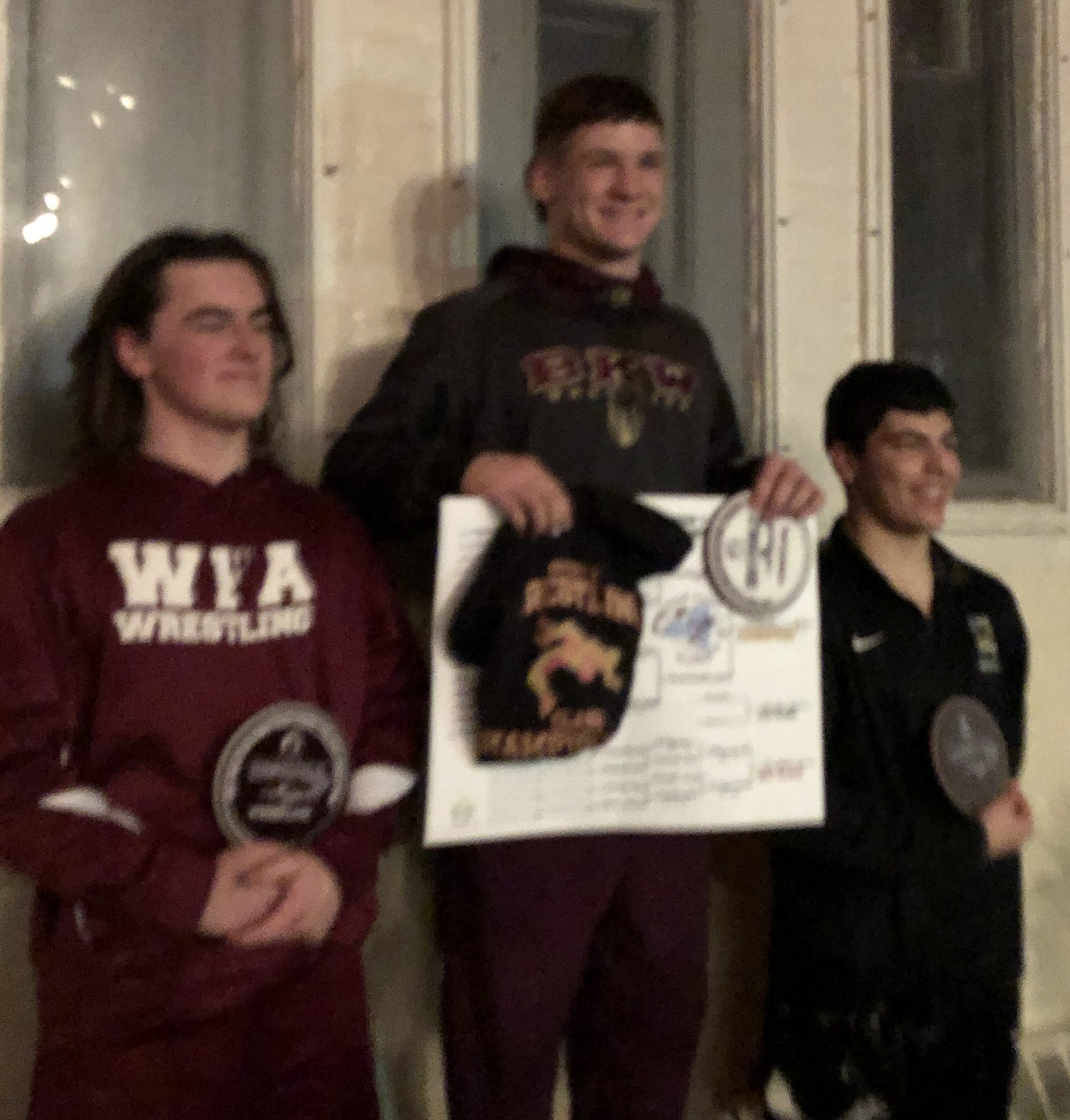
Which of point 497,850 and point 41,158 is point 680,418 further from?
point 41,158

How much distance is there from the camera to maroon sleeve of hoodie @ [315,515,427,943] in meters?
0.95

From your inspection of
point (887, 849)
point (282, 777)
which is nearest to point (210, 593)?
point (282, 777)

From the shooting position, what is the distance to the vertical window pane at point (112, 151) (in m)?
1.17

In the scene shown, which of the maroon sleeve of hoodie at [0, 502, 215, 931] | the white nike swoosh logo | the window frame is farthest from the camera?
the window frame

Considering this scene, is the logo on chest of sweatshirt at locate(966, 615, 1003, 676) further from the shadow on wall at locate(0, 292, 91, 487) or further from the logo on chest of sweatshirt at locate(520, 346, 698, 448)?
the shadow on wall at locate(0, 292, 91, 487)

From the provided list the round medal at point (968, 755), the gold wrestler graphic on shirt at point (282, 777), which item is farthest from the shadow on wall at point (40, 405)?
the round medal at point (968, 755)

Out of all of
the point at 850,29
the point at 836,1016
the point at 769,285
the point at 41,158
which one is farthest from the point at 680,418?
the point at 850,29

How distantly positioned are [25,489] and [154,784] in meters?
0.47

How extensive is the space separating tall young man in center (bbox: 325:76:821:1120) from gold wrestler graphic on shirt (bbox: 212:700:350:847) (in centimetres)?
18

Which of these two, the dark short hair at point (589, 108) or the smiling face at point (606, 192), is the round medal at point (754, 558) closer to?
the smiling face at point (606, 192)

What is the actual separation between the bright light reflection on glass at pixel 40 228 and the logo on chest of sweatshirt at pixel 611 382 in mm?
610

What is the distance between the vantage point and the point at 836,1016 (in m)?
1.13

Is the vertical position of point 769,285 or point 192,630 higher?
point 769,285

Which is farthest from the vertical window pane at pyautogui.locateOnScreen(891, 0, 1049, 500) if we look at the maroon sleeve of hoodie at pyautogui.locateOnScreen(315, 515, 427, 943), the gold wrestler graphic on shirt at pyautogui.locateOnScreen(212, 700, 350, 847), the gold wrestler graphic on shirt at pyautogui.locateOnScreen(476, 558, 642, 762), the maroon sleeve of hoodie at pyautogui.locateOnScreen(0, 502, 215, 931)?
the maroon sleeve of hoodie at pyautogui.locateOnScreen(0, 502, 215, 931)
